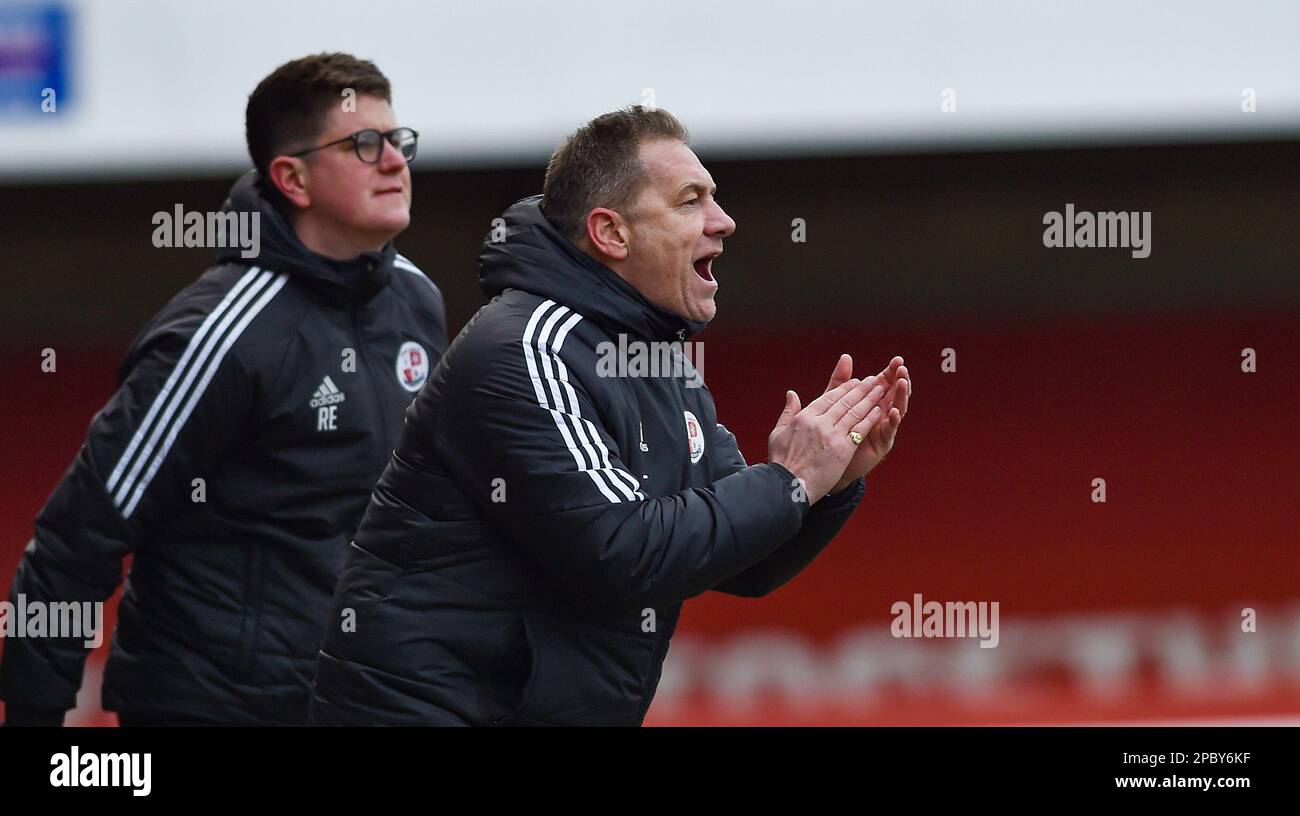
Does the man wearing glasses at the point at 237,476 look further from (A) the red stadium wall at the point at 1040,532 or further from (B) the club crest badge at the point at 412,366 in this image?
(A) the red stadium wall at the point at 1040,532

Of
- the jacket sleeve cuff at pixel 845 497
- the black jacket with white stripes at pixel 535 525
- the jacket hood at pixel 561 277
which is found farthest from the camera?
the jacket sleeve cuff at pixel 845 497

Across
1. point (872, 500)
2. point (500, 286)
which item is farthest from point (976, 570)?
point (500, 286)

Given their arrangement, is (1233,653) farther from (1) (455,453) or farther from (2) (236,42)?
(1) (455,453)

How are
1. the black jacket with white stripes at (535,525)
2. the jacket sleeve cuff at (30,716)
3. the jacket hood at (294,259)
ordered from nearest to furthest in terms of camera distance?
the black jacket with white stripes at (535,525)
the jacket sleeve cuff at (30,716)
the jacket hood at (294,259)

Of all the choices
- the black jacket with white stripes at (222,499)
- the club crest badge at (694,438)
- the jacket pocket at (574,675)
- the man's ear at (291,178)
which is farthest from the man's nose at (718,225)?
the man's ear at (291,178)

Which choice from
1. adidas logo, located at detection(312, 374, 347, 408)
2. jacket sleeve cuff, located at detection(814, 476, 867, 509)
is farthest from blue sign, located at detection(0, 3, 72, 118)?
jacket sleeve cuff, located at detection(814, 476, 867, 509)

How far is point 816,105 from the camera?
5.95 metres

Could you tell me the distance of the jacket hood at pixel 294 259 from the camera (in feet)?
10.9

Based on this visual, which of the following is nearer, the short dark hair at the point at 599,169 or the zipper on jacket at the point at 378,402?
the short dark hair at the point at 599,169

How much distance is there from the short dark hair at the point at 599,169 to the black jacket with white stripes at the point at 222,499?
2.66ft

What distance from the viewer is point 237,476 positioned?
10.6ft

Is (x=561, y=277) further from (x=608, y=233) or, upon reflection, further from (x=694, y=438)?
(x=694, y=438)

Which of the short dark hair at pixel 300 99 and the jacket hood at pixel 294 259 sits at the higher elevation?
the short dark hair at pixel 300 99

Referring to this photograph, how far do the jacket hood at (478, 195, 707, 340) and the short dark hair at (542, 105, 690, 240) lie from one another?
0.04m
